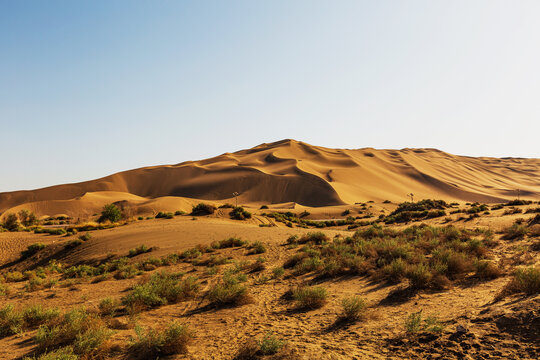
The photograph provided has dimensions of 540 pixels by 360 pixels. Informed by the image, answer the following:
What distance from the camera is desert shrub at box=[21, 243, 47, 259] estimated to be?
20109mm

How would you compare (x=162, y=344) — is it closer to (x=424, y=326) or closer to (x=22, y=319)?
(x=22, y=319)

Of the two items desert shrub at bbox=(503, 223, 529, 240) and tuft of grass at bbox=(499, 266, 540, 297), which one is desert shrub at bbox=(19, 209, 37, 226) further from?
tuft of grass at bbox=(499, 266, 540, 297)

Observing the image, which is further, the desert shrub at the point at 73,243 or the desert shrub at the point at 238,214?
the desert shrub at the point at 238,214

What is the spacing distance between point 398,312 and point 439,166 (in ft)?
363

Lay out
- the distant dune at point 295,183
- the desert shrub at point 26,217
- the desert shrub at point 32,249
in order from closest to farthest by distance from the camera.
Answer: the desert shrub at point 32,249 → the desert shrub at point 26,217 → the distant dune at point 295,183

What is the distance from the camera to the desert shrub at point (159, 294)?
7.55 m

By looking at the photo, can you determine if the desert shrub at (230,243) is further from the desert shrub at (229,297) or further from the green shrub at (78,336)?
the green shrub at (78,336)

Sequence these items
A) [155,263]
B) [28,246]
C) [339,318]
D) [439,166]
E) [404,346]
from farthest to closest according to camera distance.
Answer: [439,166], [28,246], [155,263], [339,318], [404,346]

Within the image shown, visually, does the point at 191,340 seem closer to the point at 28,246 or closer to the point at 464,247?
the point at 464,247

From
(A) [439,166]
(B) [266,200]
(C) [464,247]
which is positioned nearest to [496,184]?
(A) [439,166]

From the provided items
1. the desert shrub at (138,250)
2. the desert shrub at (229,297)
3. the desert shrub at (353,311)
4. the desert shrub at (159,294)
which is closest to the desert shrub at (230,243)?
the desert shrub at (138,250)

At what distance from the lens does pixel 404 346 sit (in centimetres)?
463

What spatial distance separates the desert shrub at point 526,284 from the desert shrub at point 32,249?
24312 millimetres

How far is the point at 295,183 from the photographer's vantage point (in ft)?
230
